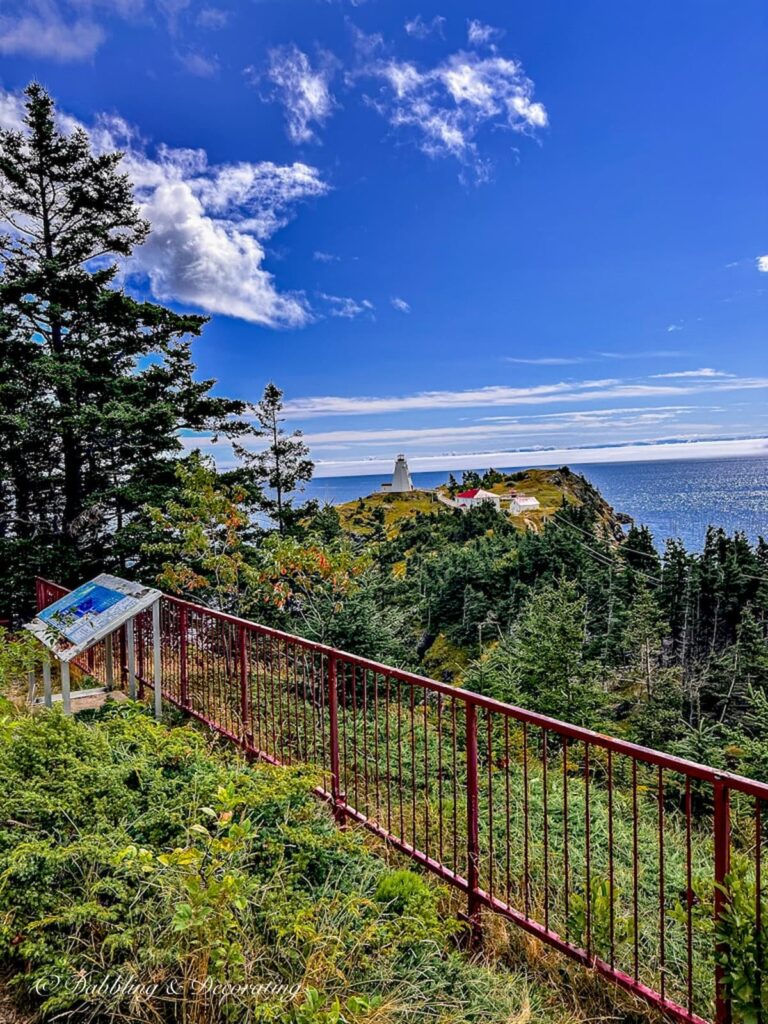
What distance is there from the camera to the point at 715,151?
22703 mm

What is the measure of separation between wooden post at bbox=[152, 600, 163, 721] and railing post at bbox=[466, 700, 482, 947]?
3.52 meters

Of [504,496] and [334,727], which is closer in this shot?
[334,727]

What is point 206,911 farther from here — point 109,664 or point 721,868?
point 109,664

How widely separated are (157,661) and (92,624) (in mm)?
671

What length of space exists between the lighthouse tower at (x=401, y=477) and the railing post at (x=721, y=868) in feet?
222

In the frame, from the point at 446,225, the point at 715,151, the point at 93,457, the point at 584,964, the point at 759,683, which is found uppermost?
the point at 715,151

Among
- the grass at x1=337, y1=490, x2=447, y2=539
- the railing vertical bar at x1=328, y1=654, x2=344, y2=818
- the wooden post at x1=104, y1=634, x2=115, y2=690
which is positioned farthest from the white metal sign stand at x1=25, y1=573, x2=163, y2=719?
the grass at x1=337, y1=490, x2=447, y2=539

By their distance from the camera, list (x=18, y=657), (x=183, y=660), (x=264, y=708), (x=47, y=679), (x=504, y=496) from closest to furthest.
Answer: (x=264, y=708)
(x=183, y=660)
(x=47, y=679)
(x=18, y=657)
(x=504, y=496)

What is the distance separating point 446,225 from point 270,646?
2306cm

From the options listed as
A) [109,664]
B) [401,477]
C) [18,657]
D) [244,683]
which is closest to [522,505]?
[401,477]

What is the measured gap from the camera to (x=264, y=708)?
15.8 feet

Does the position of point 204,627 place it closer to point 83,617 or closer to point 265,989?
point 83,617

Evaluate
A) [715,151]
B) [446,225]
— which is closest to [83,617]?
[446,225]

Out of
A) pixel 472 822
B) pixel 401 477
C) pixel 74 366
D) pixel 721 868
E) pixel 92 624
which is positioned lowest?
pixel 472 822
